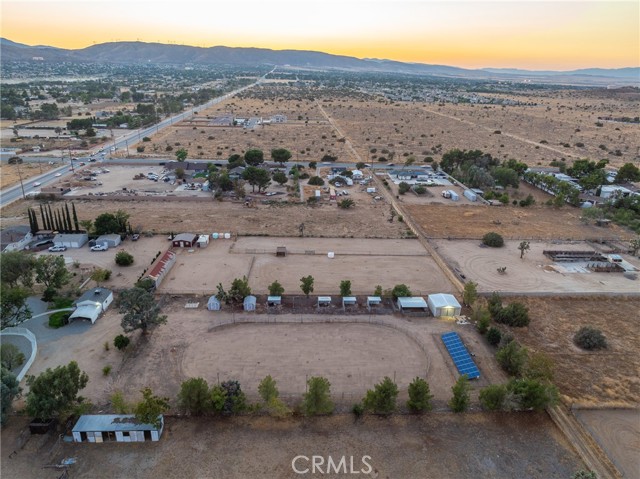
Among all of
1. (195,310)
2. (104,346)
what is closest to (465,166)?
(195,310)

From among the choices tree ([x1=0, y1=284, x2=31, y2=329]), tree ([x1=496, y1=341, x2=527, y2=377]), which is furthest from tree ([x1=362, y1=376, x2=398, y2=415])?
tree ([x1=0, y1=284, x2=31, y2=329])

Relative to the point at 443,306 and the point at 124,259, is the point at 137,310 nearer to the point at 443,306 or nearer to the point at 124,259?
the point at 124,259

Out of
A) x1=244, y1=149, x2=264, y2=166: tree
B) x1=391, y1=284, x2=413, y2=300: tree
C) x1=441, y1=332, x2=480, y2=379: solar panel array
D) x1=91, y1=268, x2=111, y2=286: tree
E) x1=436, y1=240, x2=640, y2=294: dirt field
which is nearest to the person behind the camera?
x1=441, y1=332, x2=480, y2=379: solar panel array

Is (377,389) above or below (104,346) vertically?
above

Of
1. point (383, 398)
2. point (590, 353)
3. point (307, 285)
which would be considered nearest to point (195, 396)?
point (383, 398)

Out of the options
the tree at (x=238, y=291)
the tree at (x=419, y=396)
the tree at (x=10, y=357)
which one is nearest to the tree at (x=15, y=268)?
the tree at (x=10, y=357)

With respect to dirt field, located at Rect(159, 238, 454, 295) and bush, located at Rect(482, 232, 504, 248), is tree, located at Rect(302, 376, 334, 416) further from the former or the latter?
bush, located at Rect(482, 232, 504, 248)

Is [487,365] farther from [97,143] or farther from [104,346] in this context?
[97,143]
